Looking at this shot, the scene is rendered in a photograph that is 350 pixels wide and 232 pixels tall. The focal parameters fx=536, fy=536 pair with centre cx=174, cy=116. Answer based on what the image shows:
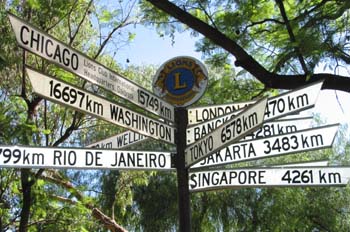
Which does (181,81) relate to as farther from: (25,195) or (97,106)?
(25,195)

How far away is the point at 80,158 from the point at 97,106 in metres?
0.41

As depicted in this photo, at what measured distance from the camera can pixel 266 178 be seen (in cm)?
431

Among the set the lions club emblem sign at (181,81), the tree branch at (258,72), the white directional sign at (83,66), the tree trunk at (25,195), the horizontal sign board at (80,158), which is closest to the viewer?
the white directional sign at (83,66)

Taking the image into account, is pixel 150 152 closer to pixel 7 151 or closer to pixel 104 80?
pixel 104 80

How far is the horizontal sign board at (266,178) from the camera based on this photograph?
14.1ft

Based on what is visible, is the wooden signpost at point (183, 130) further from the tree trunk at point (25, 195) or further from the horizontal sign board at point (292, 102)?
the tree trunk at point (25, 195)

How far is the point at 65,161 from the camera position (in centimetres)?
396

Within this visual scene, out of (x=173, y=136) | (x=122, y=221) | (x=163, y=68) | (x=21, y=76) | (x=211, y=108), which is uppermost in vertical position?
(x=21, y=76)

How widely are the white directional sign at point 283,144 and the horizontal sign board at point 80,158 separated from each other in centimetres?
56

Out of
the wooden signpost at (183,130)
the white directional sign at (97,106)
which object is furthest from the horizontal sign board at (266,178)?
the white directional sign at (97,106)

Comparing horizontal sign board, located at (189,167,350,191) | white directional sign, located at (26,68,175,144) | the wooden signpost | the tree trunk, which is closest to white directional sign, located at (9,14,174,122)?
the wooden signpost

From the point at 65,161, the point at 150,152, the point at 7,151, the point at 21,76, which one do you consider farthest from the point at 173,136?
the point at 21,76

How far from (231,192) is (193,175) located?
40.9ft

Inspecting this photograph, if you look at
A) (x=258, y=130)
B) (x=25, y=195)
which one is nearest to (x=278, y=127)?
(x=258, y=130)
